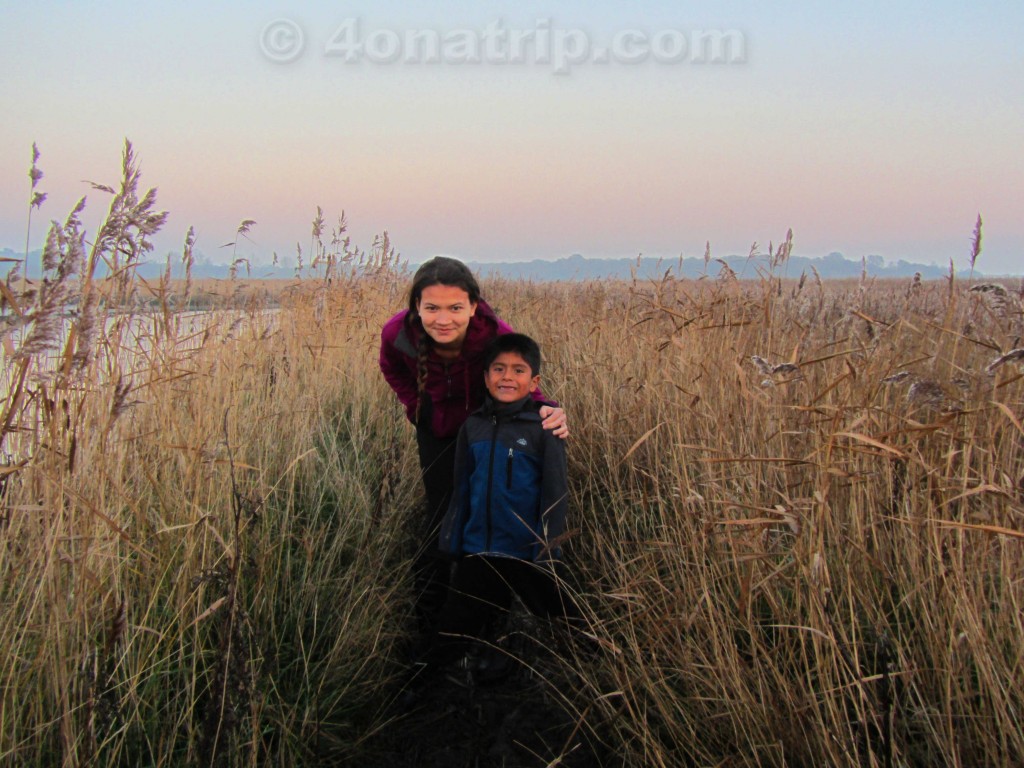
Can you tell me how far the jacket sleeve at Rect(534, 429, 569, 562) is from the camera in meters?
2.39

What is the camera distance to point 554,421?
2445 millimetres

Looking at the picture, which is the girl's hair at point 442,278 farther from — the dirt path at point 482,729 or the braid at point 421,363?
the dirt path at point 482,729

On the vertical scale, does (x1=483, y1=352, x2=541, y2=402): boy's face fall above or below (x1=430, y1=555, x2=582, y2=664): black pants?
above

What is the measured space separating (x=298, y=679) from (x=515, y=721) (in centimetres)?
65

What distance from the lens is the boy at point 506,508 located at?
2.43 meters

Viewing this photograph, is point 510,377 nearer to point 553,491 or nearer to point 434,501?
point 553,491

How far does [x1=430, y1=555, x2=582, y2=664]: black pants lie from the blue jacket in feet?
0.18

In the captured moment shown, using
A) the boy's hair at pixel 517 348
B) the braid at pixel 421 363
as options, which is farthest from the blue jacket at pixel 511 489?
the braid at pixel 421 363

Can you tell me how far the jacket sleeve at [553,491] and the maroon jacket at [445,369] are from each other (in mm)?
267

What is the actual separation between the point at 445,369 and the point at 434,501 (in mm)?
562

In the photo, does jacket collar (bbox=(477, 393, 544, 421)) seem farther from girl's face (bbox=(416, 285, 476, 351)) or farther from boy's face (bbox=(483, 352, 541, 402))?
girl's face (bbox=(416, 285, 476, 351))

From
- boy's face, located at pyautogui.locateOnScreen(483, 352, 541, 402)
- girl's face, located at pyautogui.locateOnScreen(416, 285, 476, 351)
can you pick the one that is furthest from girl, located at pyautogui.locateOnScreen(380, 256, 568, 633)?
boy's face, located at pyautogui.locateOnScreen(483, 352, 541, 402)

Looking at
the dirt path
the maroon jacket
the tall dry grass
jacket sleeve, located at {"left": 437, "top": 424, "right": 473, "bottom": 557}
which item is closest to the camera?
the tall dry grass

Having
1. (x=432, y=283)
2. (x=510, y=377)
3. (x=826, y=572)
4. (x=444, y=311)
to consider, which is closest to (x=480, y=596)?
(x=510, y=377)
